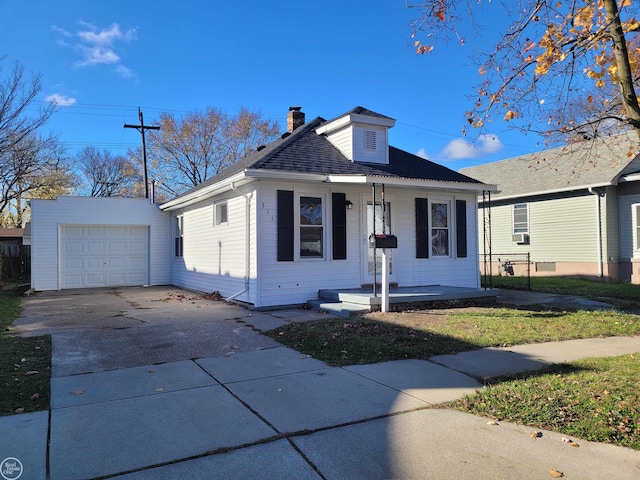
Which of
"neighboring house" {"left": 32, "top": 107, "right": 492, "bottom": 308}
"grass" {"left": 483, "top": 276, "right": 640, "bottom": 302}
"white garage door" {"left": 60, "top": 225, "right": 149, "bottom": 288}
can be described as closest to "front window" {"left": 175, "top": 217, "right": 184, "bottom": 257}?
"white garage door" {"left": 60, "top": 225, "right": 149, "bottom": 288}

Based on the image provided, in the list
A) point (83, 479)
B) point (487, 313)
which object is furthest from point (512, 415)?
point (487, 313)

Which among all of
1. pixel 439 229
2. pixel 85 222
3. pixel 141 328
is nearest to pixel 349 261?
pixel 439 229

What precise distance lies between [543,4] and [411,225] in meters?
6.93

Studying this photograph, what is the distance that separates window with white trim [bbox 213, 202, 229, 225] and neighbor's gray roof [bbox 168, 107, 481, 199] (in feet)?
2.39

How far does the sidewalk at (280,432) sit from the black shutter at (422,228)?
6687mm

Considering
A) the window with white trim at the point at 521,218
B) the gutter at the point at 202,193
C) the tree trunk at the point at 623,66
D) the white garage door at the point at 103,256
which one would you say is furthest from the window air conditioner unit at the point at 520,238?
the tree trunk at the point at 623,66

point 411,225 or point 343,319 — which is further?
point 411,225

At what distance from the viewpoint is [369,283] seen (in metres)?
11.5

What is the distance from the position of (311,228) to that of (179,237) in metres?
7.81

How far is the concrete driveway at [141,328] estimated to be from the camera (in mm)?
6101

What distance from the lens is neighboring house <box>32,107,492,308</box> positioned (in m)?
10.3

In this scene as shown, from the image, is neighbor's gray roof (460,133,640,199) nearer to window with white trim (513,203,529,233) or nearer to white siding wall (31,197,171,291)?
window with white trim (513,203,529,233)

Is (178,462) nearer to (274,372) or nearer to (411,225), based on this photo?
(274,372)

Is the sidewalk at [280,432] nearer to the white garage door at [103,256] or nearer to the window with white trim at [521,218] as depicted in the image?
the white garage door at [103,256]
